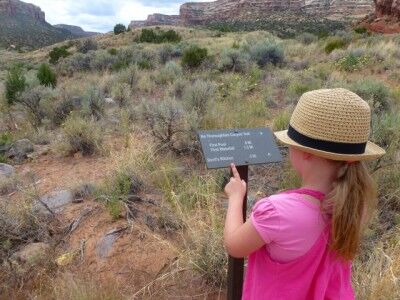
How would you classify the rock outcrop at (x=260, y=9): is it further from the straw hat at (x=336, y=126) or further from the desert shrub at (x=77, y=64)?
the straw hat at (x=336, y=126)

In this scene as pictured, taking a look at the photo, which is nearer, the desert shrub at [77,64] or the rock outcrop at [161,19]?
the desert shrub at [77,64]

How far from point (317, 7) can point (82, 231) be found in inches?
3400

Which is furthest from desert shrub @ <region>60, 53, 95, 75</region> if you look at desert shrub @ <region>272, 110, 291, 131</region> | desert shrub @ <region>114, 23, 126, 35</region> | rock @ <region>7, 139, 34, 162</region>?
desert shrub @ <region>114, 23, 126, 35</region>

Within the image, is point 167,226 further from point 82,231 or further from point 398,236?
point 398,236

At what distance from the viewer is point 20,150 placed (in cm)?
675

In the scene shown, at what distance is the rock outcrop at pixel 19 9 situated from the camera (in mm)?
103956

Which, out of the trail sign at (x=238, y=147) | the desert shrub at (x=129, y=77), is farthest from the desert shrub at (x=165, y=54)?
the trail sign at (x=238, y=147)

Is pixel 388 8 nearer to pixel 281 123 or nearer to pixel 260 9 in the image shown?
pixel 281 123

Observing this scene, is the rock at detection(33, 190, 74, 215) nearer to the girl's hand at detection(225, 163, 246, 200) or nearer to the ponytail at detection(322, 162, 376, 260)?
the girl's hand at detection(225, 163, 246, 200)

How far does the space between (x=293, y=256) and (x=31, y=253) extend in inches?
105

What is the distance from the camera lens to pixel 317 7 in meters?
82.9

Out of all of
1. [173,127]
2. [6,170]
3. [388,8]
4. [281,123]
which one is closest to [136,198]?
[173,127]

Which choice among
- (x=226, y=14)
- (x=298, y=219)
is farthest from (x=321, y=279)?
(x=226, y=14)

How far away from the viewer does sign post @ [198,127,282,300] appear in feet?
8.35
